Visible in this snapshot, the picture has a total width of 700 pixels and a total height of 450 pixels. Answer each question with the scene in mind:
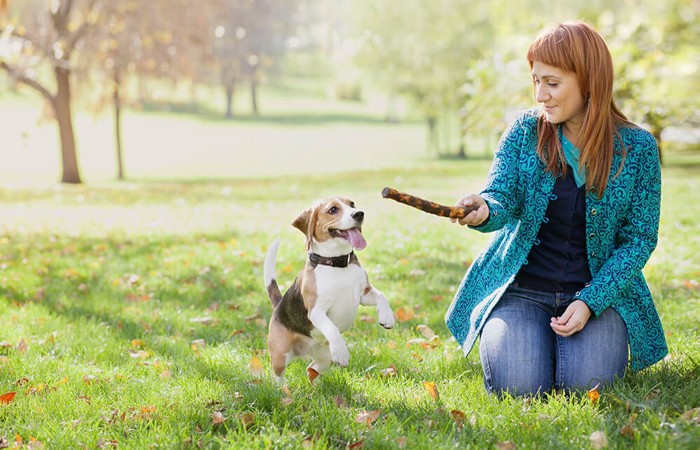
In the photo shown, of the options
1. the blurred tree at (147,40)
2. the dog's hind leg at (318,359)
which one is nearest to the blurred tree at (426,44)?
the blurred tree at (147,40)

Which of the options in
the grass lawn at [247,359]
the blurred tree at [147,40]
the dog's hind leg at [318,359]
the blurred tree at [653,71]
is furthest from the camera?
the blurred tree at [147,40]

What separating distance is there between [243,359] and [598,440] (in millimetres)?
2199

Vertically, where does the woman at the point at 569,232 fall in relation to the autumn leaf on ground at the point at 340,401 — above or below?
above

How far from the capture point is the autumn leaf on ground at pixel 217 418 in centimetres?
331

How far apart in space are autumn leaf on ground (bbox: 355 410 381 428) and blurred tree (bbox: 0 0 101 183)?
16.5 meters

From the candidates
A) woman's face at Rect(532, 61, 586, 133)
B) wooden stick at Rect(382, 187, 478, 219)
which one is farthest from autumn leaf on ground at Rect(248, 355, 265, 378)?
woman's face at Rect(532, 61, 586, 133)

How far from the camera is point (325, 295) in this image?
3701 mm

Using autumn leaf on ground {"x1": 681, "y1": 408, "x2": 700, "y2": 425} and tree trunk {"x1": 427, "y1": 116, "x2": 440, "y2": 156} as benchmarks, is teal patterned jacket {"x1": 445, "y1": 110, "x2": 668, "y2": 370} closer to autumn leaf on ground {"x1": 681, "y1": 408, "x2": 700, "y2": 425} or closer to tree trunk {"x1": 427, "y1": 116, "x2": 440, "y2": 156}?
autumn leaf on ground {"x1": 681, "y1": 408, "x2": 700, "y2": 425}

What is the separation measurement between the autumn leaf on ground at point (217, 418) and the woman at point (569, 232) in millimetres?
1339

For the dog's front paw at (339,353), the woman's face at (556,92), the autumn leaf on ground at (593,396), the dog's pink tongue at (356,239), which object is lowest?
the autumn leaf on ground at (593,396)

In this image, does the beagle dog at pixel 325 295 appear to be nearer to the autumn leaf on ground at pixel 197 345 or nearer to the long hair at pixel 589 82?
the autumn leaf on ground at pixel 197 345

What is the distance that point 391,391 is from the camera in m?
3.74

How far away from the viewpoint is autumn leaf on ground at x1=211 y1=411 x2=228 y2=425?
3314 millimetres

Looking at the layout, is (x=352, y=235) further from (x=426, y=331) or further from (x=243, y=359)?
(x=426, y=331)
